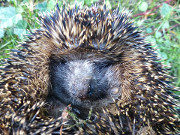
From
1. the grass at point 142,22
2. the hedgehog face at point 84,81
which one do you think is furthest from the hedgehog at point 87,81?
the grass at point 142,22

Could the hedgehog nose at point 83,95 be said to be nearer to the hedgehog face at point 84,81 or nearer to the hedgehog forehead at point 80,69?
the hedgehog face at point 84,81

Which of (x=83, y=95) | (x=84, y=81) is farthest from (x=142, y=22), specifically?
(x=83, y=95)

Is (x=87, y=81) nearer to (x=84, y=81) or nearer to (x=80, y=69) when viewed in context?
(x=84, y=81)

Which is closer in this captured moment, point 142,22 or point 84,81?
point 84,81

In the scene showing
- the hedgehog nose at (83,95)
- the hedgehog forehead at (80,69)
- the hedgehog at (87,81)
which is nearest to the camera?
the hedgehog at (87,81)

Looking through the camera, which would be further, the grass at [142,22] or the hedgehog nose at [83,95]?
the grass at [142,22]

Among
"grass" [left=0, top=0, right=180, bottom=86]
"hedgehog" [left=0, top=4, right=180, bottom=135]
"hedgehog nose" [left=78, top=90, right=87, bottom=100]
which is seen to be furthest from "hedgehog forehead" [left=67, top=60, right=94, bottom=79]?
"grass" [left=0, top=0, right=180, bottom=86]

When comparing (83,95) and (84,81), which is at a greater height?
(84,81)

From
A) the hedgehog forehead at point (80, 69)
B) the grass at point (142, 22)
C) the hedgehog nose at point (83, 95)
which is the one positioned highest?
the grass at point (142, 22)

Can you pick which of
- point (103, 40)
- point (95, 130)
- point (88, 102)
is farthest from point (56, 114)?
point (103, 40)
